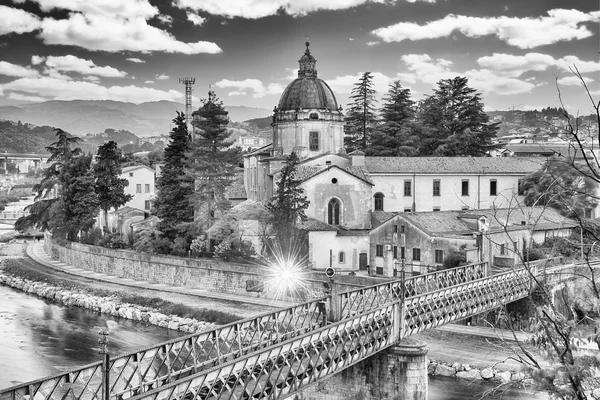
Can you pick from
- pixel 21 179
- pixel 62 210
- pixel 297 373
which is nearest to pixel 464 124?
pixel 62 210

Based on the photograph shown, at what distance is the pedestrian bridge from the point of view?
40.3 feet

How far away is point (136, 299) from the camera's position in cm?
3791

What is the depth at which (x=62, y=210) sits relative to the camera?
51.2 meters

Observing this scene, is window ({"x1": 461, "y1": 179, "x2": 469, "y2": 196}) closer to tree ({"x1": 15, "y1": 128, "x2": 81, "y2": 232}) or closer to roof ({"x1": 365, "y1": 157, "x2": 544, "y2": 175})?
roof ({"x1": 365, "y1": 157, "x2": 544, "y2": 175})

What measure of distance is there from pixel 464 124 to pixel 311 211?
70.8 feet

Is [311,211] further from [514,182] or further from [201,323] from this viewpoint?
[514,182]

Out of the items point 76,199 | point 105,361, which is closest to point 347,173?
point 76,199

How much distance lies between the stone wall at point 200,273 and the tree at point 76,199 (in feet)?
7.50

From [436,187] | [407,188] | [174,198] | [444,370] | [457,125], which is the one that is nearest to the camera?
[444,370]

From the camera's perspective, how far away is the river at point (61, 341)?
933 inches

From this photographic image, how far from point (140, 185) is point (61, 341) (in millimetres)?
30467

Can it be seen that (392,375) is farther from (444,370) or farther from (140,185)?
(140,185)

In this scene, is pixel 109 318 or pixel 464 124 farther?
pixel 464 124

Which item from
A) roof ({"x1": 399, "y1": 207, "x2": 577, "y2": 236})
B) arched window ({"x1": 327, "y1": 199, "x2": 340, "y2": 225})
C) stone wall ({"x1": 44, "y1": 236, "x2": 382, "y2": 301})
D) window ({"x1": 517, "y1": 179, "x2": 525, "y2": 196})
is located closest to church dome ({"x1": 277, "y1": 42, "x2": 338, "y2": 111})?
arched window ({"x1": 327, "y1": 199, "x2": 340, "y2": 225})
